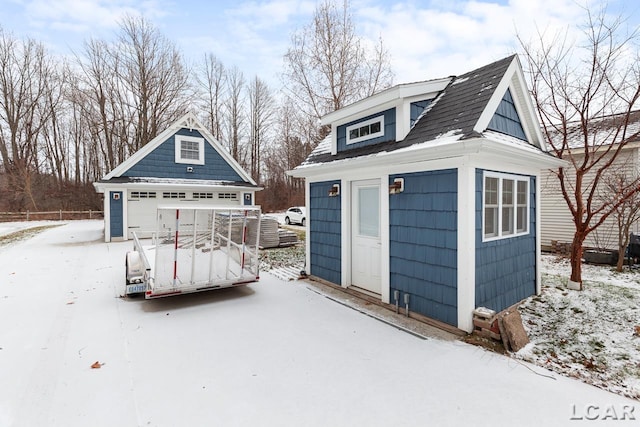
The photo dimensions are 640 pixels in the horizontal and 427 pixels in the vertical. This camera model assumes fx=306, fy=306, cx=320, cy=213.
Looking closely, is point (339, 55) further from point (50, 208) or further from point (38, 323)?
point (50, 208)

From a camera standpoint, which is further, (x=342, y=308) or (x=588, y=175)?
(x=588, y=175)

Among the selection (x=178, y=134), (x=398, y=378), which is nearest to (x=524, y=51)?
(x=398, y=378)

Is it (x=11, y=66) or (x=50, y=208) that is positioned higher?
(x=11, y=66)

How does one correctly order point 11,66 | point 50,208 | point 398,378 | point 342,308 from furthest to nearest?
point 50,208 → point 11,66 → point 342,308 → point 398,378

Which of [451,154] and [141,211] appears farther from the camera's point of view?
[141,211]

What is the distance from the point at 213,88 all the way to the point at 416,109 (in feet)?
77.0

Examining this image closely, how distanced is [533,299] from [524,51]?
5.21 m

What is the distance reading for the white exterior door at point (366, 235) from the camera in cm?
518

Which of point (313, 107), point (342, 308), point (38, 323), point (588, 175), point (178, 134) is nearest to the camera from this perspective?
point (38, 323)

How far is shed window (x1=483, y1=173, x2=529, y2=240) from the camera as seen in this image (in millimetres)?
4293

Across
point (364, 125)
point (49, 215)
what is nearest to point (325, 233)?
point (364, 125)

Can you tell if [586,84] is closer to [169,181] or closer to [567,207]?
[567,207]

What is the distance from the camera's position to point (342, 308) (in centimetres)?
485

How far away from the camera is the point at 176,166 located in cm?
1328
